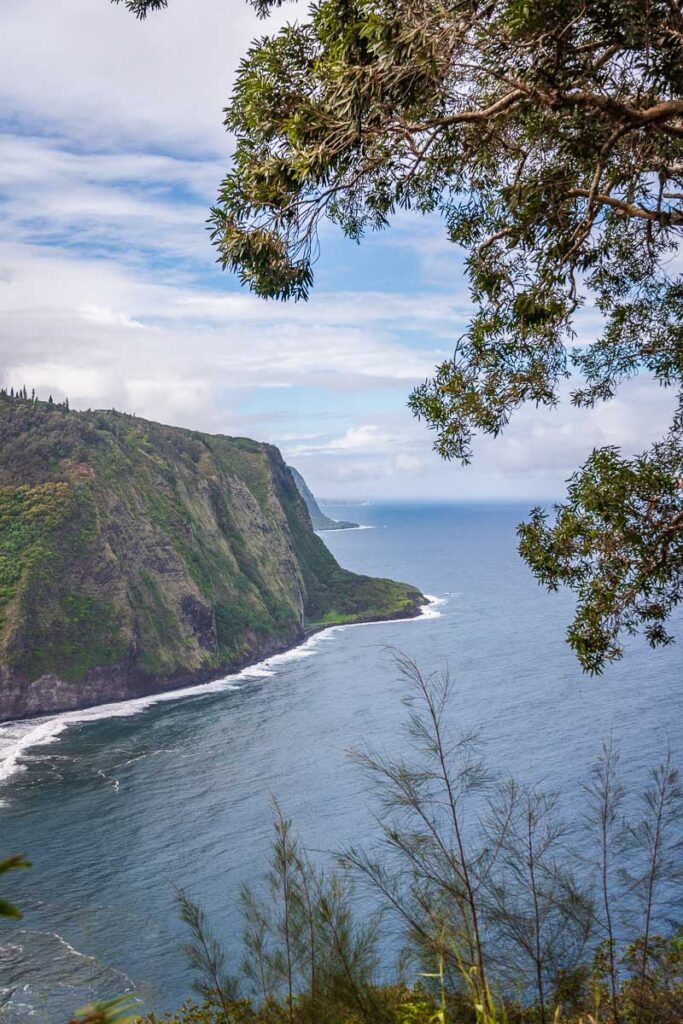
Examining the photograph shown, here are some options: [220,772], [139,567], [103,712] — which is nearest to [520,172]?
[220,772]

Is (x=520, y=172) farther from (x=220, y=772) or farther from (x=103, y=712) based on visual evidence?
(x=103, y=712)

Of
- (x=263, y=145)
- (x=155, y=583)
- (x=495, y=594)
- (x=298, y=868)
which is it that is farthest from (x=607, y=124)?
(x=495, y=594)

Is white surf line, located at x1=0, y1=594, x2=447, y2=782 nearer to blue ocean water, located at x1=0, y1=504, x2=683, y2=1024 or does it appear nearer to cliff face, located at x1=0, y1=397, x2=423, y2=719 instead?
blue ocean water, located at x1=0, y1=504, x2=683, y2=1024

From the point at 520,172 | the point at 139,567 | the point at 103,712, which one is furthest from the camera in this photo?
the point at 139,567

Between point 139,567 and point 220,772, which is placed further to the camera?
point 139,567

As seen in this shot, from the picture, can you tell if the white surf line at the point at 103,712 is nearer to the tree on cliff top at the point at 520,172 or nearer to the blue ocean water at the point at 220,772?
A: the blue ocean water at the point at 220,772

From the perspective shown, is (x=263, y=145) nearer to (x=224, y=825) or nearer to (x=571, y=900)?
(x=571, y=900)
